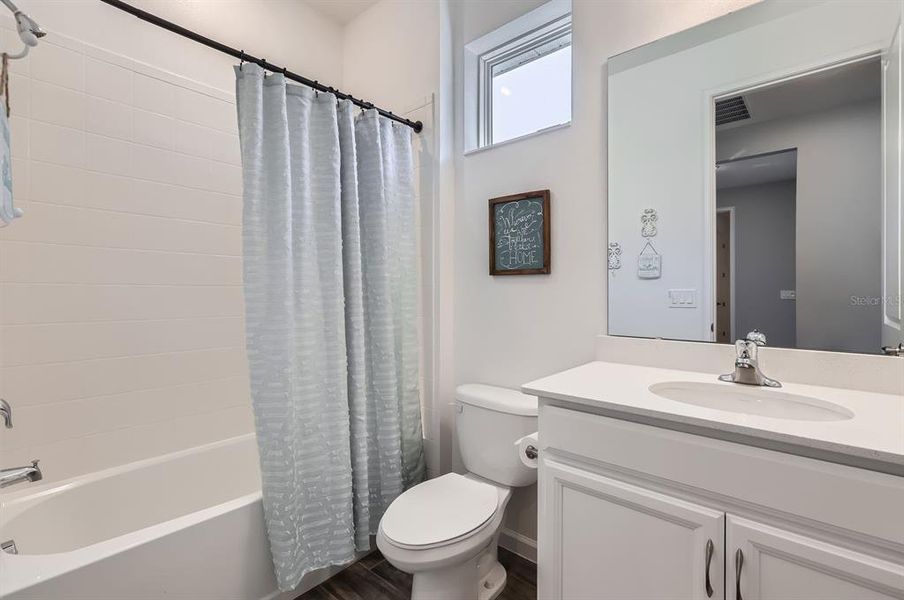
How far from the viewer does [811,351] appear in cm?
123

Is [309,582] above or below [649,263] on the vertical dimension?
below

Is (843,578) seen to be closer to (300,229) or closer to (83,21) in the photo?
(300,229)

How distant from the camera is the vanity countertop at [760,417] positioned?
30.8 inches

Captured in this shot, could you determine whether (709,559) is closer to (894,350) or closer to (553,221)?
(894,350)

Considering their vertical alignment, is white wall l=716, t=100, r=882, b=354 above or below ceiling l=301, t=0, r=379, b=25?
below

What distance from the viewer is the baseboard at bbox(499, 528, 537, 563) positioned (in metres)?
1.85

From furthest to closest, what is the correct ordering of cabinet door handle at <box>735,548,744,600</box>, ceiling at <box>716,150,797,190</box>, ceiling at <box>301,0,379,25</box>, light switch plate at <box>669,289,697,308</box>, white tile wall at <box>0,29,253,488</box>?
ceiling at <box>301,0,379,25</box>, white tile wall at <box>0,29,253,488</box>, light switch plate at <box>669,289,697,308</box>, ceiling at <box>716,150,797,190</box>, cabinet door handle at <box>735,548,744,600</box>

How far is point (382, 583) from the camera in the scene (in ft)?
5.66

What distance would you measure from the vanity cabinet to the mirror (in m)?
0.59

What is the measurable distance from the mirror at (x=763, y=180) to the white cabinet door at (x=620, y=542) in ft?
2.14

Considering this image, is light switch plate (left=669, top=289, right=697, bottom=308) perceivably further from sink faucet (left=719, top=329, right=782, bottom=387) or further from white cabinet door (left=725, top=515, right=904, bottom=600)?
white cabinet door (left=725, top=515, right=904, bottom=600)

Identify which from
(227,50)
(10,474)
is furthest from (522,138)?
(10,474)

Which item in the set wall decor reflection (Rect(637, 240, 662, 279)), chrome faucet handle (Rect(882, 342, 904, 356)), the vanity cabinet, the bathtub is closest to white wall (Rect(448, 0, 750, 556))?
wall decor reflection (Rect(637, 240, 662, 279))

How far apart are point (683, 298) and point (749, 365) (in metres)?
0.32
